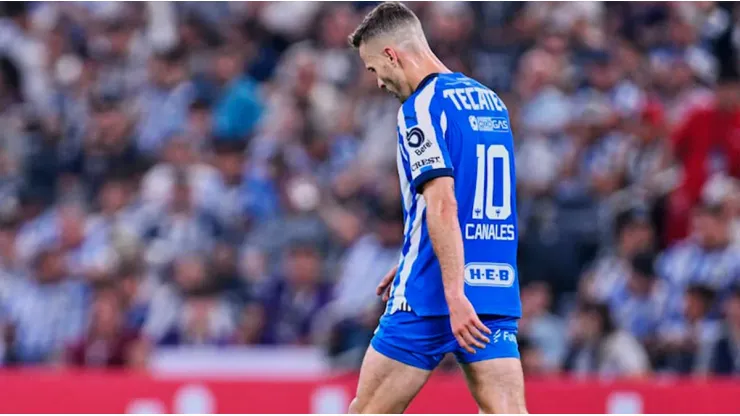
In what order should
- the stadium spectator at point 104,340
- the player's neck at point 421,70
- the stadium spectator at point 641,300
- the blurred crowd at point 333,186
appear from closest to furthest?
the player's neck at point 421,70
the stadium spectator at point 641,300
the blurred crowd at point 333,186
the stadium spectator at point 104,340

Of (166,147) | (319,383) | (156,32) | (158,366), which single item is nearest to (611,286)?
(319,383)

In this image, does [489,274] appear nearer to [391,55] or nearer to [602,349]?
[391,55]

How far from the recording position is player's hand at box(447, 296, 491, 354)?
4953mm

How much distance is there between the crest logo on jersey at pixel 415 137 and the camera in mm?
5109

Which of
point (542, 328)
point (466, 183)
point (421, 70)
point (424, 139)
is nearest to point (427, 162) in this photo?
point (424, 139)

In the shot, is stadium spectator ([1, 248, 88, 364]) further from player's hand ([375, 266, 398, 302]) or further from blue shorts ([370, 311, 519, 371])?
blue shorts ([370, 311, 519, 371])

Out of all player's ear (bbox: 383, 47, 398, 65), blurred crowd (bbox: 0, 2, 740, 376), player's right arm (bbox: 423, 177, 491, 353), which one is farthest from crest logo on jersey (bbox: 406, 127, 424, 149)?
blurred crowd (bbox: 0, 2, 740, 376)

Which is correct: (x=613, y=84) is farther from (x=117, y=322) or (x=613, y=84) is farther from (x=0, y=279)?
(x=0, y=279)

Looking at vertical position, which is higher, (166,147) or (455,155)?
(166,147)

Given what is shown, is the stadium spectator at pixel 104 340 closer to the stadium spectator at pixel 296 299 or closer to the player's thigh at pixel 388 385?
the stadium spectator at pixel 296 299

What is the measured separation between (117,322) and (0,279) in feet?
6.42

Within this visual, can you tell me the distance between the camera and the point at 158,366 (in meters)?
10.6

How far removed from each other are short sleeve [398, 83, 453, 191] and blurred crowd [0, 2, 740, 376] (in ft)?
15.2

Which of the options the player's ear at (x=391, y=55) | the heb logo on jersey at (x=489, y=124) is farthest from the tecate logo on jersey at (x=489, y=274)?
the player's ear at (x=391, y=55)
